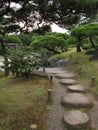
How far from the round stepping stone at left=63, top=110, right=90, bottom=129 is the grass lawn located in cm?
82

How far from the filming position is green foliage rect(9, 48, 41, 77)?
37.8 ft

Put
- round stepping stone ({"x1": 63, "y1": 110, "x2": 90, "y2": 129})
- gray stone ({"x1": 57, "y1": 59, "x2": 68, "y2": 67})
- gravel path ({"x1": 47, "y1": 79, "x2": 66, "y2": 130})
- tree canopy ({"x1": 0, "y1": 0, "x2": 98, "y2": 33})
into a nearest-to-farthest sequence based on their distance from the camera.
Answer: tree canopy ({"x1": 0, "y1": 0, "x2": 98, "y2": 33}), round stepping stone ({"x1": 63, "y1": 110, "x2": 90, "y2": 129}), gravel path ({"x1": 47, "y1": 79, "x2": 66, "y2": 130}), gray stone ({"x1": 57, "y1": 59, "x2": 68, "y2": 67})

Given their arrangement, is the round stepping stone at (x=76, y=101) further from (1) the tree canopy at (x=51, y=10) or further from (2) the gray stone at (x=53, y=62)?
(2) the gray stone at (x=53, y=62)

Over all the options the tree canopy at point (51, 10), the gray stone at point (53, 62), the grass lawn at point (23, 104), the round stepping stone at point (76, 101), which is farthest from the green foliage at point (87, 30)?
the tree canopy at point (51, 10)

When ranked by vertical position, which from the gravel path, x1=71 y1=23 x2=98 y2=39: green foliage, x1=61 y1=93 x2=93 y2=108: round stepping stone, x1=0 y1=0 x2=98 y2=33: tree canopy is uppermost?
x1=71 y1=23 x2=98 y2=39: green foliage

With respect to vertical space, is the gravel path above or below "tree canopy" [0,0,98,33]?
below

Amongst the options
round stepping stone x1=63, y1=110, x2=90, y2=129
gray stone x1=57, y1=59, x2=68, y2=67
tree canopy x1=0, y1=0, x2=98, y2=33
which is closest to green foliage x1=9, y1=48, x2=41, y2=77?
round stepping stone x1=63, y1=110, x2=90, y2=129

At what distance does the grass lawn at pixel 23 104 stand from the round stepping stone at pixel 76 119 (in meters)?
0.82

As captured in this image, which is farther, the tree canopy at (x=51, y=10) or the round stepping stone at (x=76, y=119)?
the round stepping stone at (x=76, y=119)

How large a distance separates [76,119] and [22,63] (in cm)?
584

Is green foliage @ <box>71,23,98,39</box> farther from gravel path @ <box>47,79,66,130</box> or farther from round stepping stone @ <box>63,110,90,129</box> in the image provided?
round stepping stone @ <box>63,110,90,129</box>

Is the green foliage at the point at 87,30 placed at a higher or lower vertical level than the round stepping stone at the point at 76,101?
higher

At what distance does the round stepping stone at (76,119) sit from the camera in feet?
20.8

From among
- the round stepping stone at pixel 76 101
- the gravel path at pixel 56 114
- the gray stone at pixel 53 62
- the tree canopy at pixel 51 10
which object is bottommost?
the gravel path at pixel 56 114
